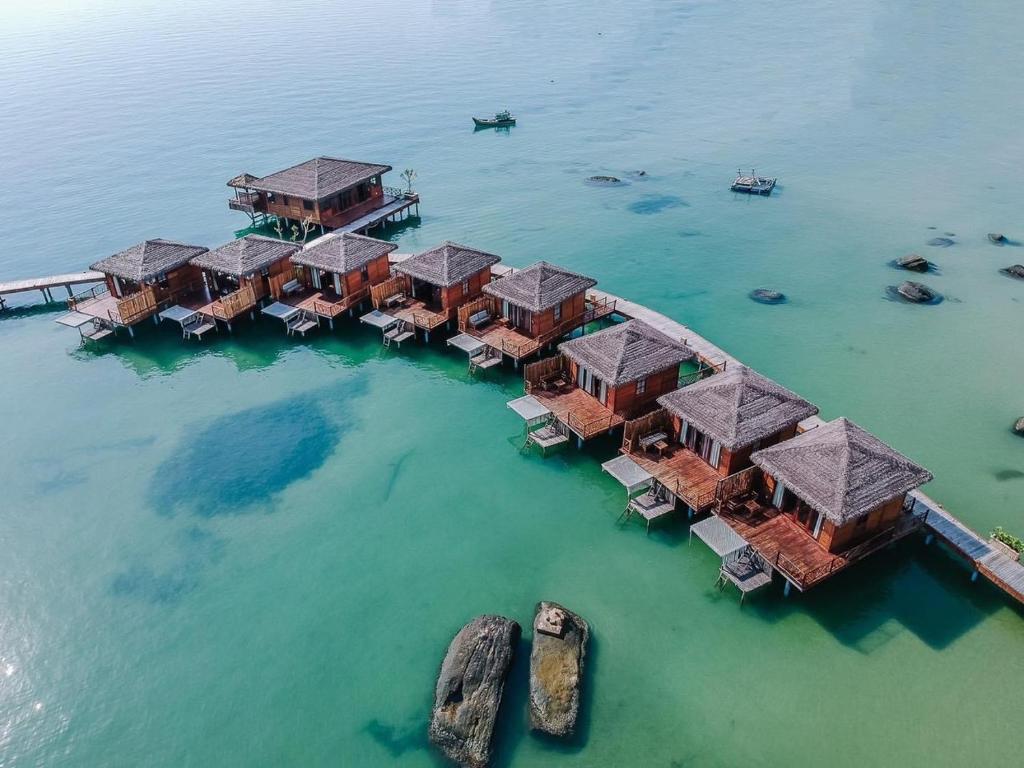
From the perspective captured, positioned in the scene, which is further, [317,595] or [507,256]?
[507,256]

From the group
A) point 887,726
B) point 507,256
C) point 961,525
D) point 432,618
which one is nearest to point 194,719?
point 432,618

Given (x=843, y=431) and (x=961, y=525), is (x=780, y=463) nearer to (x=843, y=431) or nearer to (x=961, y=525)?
(x=843, y=431)

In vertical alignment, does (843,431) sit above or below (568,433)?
above

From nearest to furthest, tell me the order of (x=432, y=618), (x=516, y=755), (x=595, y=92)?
(x=516, y=755) → (x=432, y=618) → (x=595, y=92)

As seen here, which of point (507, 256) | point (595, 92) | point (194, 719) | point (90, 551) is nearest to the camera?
point (194, 719)

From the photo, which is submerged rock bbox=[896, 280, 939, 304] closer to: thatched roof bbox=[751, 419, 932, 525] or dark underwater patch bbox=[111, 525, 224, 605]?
thatched roof bbox=[751, 419, 932, 525]

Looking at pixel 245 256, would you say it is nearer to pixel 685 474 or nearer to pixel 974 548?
pixel 685 474

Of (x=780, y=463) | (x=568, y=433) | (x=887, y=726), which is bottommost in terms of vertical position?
(x=887, y=726)
